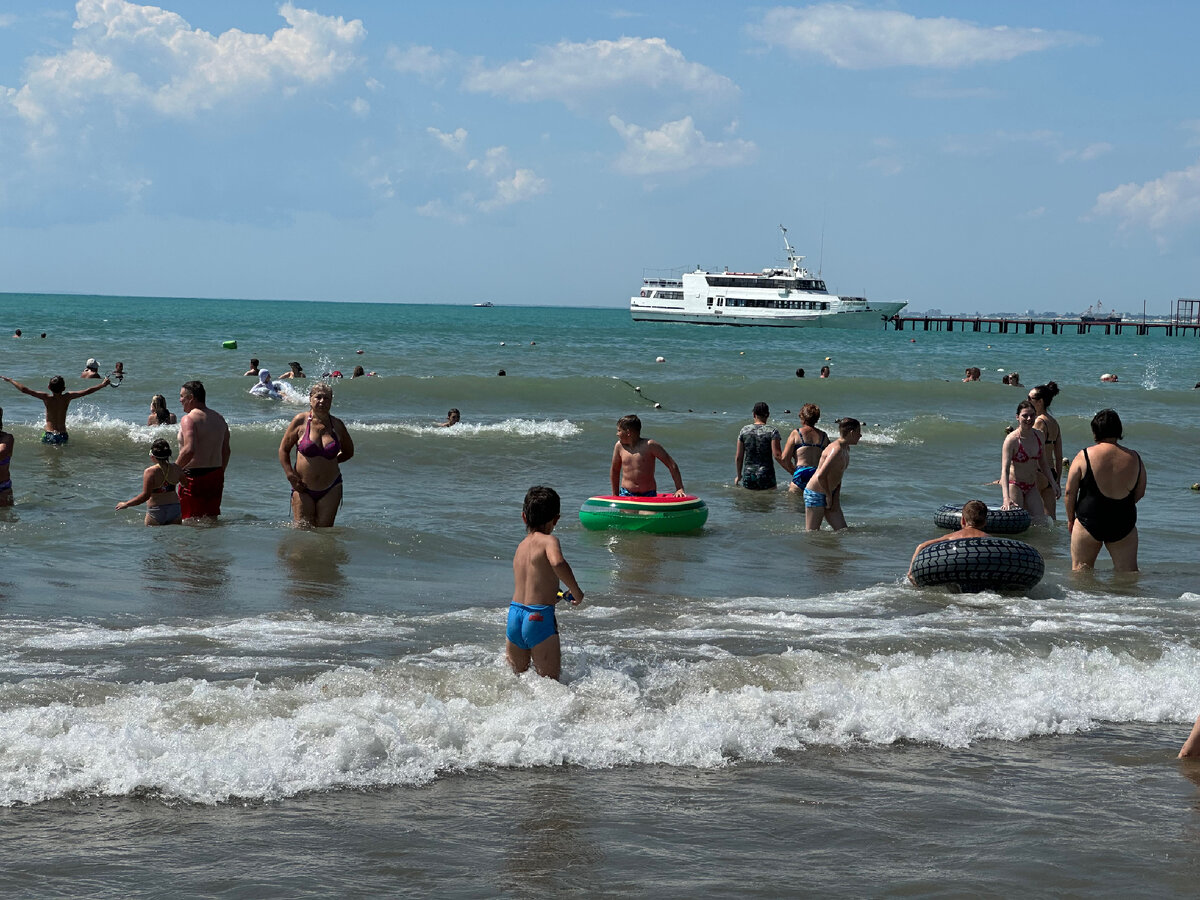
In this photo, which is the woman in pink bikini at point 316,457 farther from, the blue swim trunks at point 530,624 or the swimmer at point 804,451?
the swimmer at point 804,451

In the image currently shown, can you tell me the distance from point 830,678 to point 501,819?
268cm

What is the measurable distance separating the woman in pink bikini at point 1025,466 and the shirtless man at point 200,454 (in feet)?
25.0

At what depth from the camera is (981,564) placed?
9477 millimetres

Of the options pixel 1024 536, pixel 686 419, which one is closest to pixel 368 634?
pixel 1024 536

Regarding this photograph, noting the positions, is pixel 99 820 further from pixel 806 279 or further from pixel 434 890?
pixel 806 279

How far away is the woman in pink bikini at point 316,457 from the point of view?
10883 mm

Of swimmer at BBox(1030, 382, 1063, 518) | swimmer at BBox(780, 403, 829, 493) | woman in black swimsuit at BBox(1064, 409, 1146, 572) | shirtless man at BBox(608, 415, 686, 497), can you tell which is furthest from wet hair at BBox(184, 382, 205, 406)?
swimmer at BBox(1030, 382, 1063, 518)

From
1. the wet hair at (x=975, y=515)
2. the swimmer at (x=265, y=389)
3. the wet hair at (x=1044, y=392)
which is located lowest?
the wet hair at (x=975, y=515)

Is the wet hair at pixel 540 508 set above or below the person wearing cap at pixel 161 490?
above

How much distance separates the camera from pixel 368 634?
26.5 ft

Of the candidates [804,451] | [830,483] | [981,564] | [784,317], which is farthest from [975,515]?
[784,317]

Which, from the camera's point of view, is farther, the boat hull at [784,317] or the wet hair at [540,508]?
the boat hull at [784,317]

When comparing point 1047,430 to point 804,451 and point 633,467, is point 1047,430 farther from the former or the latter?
point 633,467

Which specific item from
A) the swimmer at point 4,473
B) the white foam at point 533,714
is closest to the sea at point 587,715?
the white foam at point 533,714
